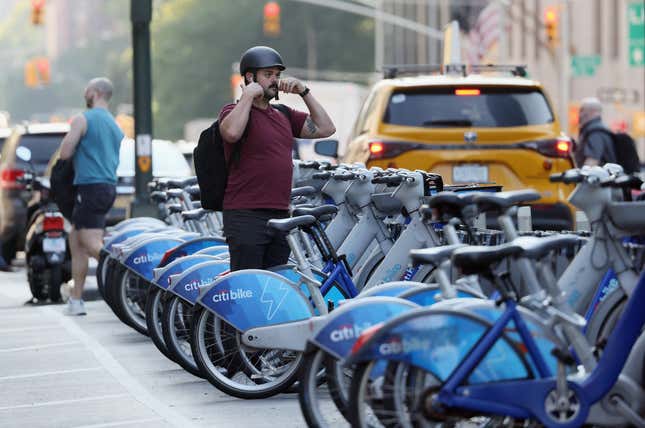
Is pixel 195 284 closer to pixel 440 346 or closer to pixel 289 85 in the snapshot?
pixel 289 85

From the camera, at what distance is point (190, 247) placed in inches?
462

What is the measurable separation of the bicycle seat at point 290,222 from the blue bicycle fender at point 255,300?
287 millimetres

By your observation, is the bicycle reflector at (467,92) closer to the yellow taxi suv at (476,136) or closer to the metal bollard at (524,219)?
the yellow taxi suv at (476,136)

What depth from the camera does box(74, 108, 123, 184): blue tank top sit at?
14859 mm

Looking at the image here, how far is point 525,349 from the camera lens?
21.2 feet

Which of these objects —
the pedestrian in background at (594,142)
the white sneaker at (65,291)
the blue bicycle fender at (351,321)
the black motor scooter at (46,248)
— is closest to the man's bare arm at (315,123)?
the blue bicycle fender at (351,321)

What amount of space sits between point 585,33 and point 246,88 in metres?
46.9

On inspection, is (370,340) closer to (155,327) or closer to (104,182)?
(155,327)

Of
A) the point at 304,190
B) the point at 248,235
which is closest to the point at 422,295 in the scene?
the point at 248,235

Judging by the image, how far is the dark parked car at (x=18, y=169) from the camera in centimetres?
2147

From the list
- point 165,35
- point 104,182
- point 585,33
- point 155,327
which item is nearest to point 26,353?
point 155,327

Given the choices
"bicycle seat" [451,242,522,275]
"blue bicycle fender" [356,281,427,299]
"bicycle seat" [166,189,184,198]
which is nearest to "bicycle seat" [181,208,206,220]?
"bicycle seat" [166,189,184,198]

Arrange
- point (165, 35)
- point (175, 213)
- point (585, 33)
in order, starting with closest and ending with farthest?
point (175, 213) → point (585, 33) → point (165, 35)

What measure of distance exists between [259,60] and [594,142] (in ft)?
28.3
